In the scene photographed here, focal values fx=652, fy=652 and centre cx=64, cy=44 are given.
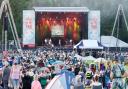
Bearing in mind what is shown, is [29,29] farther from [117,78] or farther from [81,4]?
[117,78]

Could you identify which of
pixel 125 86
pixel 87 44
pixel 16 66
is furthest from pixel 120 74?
pixel 87 44

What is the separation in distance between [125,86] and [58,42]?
42.0 metres

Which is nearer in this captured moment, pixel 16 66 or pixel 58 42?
pixel 16 66

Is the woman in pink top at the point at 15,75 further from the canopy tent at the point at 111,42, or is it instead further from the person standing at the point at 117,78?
the canopy tent at the point at 111,42

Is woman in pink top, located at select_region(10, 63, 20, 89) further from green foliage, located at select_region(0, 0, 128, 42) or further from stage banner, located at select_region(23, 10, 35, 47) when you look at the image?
green foliage, located at select_region(0, 0, 128, 42)

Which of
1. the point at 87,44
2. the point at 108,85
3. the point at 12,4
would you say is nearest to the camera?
the point at 108,85

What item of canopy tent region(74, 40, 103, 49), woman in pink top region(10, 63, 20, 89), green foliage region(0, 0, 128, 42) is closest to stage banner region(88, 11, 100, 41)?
canopy tent region(74, 40, 103, 49)

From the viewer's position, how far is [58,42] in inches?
2416

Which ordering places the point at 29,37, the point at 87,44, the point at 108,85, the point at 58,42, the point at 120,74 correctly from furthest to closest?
the point at 58,42 → the point at 29,37 → the point at 87,44 → the point at 108,85 → the point at 120,74

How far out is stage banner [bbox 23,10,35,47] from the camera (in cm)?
5747

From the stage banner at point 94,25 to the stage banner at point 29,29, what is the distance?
5091 mm

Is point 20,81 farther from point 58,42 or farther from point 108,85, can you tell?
point 58,42

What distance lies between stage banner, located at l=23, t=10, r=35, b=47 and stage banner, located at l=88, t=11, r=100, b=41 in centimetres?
509

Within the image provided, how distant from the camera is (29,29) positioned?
5753 cm
